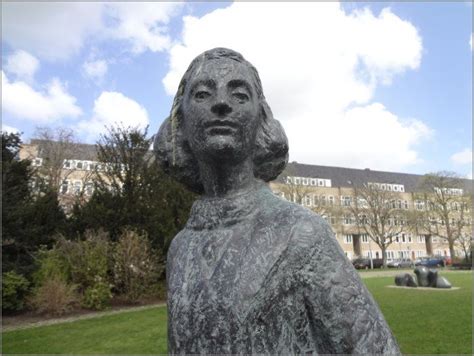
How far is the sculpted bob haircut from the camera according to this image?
211cm

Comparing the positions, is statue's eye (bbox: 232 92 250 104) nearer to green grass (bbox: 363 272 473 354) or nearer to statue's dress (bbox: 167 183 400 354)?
statue's dress (bbox: 167 183 400 354)

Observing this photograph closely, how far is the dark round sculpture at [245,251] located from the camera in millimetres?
1559

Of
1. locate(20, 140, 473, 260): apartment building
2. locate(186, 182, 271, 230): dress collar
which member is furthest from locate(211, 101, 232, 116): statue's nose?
locate(20, 140, 473, 260): apartment building

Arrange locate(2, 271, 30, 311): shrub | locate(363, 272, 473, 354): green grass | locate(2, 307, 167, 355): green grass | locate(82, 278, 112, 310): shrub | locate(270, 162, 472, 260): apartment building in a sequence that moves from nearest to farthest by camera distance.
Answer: locate(363, 272, 473, 354): green grass, locate(2, 307, 167, 355): green grass, locate(2, 271, 30, 311): shrub, locate(82, 278, 112, 310): shrub, locate(270, 162, 472, 260): apartment building

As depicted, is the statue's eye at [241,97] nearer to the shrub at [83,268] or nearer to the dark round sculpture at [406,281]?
the shrub at [83,268]

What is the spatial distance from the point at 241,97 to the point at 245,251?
734 millimetres

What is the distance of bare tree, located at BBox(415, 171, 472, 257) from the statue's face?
179ft

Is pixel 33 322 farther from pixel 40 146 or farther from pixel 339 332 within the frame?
pixel 40 146

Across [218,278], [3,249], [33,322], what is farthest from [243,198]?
[3,249]

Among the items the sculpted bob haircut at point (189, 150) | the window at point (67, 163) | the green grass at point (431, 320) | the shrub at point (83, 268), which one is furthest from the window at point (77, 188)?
the sculpted bob haircut at point (189, 150)

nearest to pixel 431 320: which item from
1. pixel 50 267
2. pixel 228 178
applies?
pixel 228 178

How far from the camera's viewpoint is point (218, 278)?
5.55 feet

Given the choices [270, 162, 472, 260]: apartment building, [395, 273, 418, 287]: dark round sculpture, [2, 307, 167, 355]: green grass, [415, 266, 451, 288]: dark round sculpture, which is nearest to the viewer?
[2, 307, 167, 355]: green grass

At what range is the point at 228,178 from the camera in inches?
78.5
